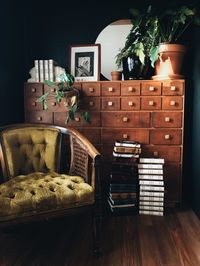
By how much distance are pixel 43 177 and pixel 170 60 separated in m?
1.49

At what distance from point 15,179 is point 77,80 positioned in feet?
4.19

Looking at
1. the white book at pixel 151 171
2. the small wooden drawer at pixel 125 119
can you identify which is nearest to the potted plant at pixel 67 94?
the small wooden drawer at pixel 125 119

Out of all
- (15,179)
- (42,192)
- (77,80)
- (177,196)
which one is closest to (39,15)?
(77,80)

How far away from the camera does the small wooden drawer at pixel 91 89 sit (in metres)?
2.36

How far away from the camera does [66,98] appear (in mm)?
2303

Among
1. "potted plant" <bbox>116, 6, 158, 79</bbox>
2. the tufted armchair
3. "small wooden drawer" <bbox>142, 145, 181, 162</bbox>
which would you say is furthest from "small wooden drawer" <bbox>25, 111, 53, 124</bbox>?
"small wooden drawer" <bbox>142, 145, 181, 162</bbox>

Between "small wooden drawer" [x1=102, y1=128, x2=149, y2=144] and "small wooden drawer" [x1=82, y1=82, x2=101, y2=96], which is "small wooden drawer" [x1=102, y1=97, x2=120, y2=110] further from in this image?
"small wooden drawer" [x1=102, y1=128, x2=149, y2=144]

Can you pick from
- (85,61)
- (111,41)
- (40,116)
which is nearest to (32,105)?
(40,116)

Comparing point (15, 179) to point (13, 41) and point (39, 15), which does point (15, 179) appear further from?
point (39, 15)

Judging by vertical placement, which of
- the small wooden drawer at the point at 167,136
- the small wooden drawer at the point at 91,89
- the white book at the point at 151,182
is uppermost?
the small wooden drawer at the point at 91,89

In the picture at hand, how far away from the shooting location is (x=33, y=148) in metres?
1.96

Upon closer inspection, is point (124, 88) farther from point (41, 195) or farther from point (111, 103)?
point (41, 195)

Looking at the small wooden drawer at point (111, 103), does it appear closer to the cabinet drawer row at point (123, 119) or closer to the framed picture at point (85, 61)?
the cabinet drawer row at point (123, 119)

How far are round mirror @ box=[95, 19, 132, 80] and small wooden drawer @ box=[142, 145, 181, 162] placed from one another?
0.93 m
